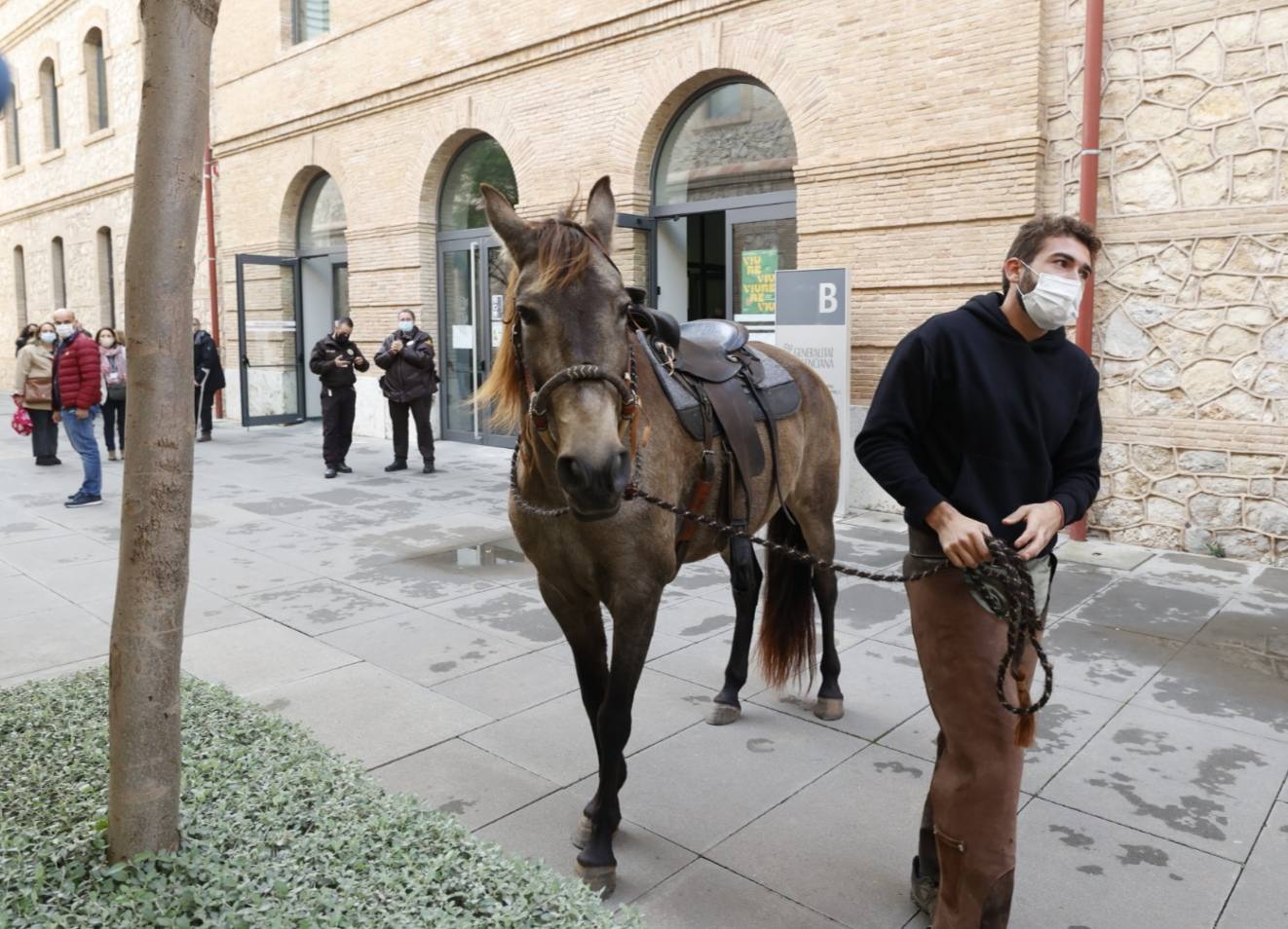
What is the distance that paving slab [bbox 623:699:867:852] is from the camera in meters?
3.45

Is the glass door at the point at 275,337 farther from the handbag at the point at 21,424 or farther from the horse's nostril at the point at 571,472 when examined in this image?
the horse's nostril at the point at 571,472

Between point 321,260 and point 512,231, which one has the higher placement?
point 321,260

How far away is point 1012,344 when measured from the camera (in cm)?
254

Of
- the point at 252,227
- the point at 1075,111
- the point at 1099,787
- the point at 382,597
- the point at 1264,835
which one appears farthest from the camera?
the point at 252,227

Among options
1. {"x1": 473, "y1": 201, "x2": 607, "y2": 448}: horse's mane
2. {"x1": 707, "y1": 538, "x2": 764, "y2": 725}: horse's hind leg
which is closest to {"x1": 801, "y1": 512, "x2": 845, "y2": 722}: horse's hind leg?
{"x1": 707, "y1": 538, "x2": 764, "y2": 725}: horse's hind leg

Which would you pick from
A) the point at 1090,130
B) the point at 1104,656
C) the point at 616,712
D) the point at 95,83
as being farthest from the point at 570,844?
the point at 95,83

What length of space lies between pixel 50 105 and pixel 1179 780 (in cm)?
2907

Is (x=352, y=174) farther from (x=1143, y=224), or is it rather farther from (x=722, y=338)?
(x=722, y=338)

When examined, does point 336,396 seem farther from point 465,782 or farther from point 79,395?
point 465,782

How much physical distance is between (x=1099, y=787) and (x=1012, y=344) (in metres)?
2.09

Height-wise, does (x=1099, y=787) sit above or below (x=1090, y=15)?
below

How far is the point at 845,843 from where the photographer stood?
3.28 meters

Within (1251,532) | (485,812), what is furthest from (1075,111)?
(485,812)

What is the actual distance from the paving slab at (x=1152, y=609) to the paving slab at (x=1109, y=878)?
2.76 metres
